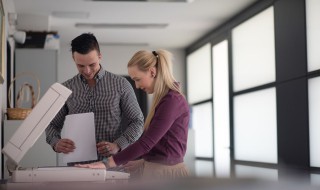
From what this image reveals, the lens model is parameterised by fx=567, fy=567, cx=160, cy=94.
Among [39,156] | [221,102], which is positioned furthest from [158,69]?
[221,102]

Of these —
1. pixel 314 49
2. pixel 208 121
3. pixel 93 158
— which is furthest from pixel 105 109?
pixel 208 121

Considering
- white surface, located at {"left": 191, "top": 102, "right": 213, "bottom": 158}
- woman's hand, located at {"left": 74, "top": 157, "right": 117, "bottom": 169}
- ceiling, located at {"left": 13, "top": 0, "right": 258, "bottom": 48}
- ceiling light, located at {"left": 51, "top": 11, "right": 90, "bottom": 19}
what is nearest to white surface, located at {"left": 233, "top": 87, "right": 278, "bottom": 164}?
ceiling, located at {"left": 13, "top": 0, "right": 258, "bottom": 48}

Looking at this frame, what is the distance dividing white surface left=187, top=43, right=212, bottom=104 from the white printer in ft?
24.2

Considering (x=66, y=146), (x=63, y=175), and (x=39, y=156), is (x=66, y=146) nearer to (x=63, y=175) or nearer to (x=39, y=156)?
(x=63, y=175)

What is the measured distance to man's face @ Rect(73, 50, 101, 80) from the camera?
7.09 ft

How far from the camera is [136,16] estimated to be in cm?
730

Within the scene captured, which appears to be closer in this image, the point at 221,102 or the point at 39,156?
the point at 39,156

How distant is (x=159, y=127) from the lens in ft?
5.62

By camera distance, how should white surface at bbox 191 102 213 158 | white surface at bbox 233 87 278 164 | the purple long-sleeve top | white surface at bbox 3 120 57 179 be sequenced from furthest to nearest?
1. white surface at bbox 191 102 213 158
2. white surface at bbox 233 87 278 164
3. white surface at bbox 3 120 57 179
4. the purple long-sleeve top

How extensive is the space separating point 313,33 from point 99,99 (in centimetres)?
361

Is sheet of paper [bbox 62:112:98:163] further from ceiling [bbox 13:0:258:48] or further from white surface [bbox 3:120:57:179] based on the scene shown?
ceiling [bbox 13:0:258:48]

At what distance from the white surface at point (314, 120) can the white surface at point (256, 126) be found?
77cm

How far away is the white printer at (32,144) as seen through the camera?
145cm

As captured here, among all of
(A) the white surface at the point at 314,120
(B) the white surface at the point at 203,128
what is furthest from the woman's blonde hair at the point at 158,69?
(B) the white surface at the point at 203,128
